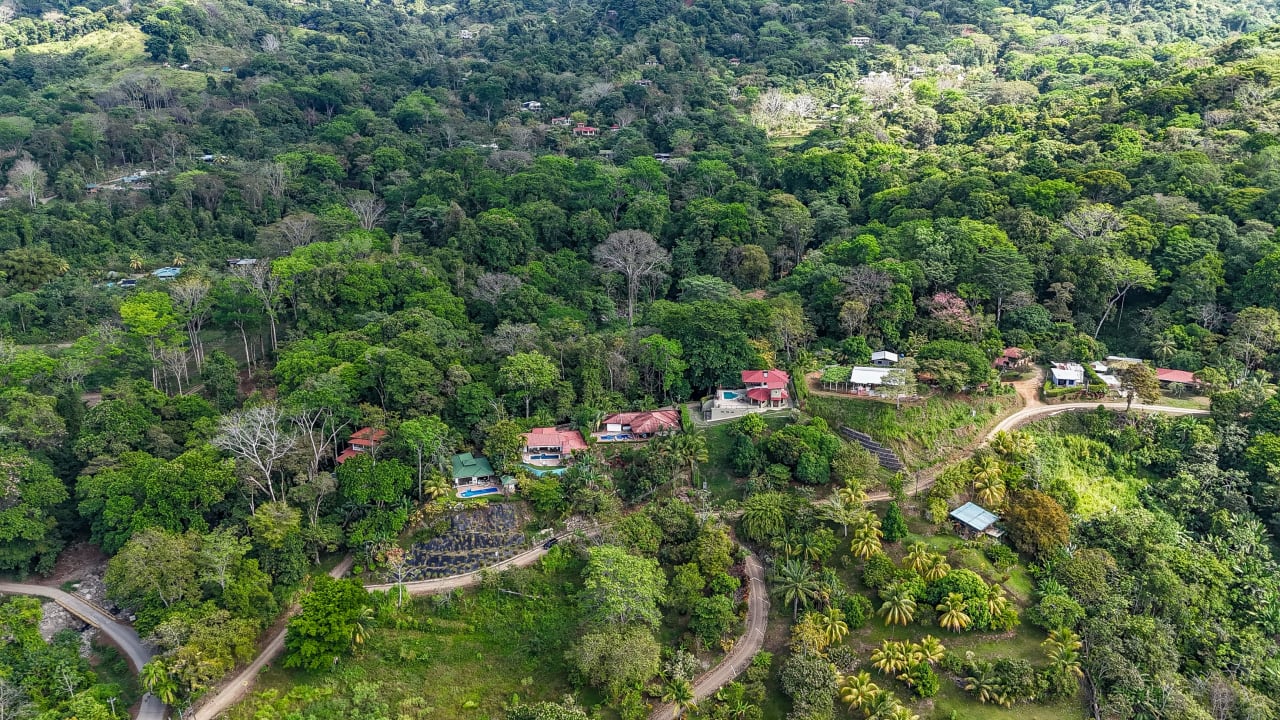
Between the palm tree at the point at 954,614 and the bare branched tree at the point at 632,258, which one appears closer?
the palm tree at the point at 954,614

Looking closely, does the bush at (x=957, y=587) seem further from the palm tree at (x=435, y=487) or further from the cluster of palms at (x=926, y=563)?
the palm tree at (x=435, y=487)

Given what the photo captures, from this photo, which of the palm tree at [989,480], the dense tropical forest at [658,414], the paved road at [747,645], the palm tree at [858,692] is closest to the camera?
the palm tree at [858,692]

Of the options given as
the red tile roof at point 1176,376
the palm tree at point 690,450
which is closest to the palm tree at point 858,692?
the palm tree at point 690,450

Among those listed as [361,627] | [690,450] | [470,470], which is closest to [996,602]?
[690,450]

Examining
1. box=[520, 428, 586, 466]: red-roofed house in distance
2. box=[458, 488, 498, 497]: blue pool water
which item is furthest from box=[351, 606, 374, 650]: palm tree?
box=[520, 428, 586, 466]: red-roofed house in distance

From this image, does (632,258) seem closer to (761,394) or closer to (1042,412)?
(761,394)

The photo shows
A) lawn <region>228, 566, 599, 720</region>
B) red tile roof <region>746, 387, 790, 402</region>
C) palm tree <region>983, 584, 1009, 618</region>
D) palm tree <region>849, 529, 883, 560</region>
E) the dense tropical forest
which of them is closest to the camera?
lawn <region>228, 566, 599, 720</region>

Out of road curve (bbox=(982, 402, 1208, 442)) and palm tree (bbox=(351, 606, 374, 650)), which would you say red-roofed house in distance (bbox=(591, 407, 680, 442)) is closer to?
palm tree (bbox=(351, 606, 374, 650))
